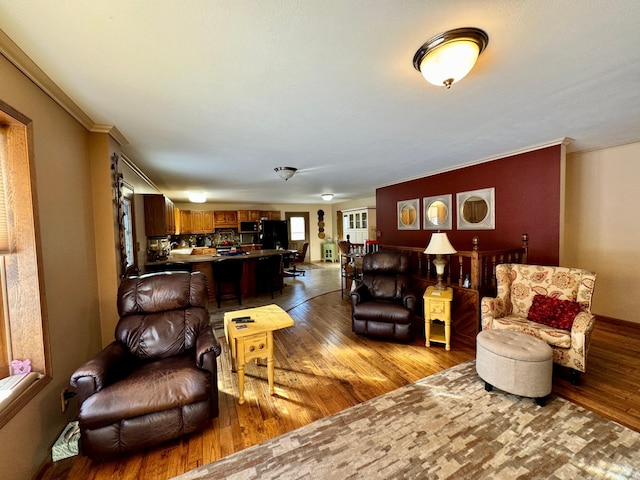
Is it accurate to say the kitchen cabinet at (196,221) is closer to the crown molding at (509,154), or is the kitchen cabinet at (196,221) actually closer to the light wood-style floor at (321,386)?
the light wood-style floor at (321,386)

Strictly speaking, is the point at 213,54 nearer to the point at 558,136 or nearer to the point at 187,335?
the point at 187,335

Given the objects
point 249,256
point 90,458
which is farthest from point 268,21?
point 249,256

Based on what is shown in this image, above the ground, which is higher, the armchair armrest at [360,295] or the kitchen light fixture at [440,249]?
the kitchen light fixture at [440,249]

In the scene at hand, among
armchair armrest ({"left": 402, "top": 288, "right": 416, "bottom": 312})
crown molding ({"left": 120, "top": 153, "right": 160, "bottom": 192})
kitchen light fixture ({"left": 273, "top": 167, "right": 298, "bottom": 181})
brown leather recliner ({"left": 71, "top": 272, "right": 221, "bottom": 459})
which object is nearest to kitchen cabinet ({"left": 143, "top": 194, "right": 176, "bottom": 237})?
crown molding ({"left": 120, "top": 153, "right": 160, "bottom": 192})

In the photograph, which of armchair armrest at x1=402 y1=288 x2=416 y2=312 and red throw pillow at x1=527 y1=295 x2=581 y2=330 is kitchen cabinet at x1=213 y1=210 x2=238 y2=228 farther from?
red throw pillow at x1=527 y1=295 x2=581 y2=330

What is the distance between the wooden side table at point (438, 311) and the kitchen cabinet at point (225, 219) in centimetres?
742

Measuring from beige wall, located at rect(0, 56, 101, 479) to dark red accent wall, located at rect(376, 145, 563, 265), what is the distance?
197 inches

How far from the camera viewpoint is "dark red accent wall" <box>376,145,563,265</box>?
10.8 feet

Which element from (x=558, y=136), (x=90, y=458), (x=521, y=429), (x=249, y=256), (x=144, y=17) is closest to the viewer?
(x=144, y=17)

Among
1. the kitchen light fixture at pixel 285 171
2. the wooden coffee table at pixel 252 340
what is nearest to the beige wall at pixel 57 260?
the wooden coffee table at pixel 252 340

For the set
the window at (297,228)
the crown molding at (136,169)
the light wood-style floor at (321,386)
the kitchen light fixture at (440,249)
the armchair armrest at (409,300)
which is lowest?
the light wood-style floor at (321,386)

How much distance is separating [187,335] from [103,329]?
111 cm

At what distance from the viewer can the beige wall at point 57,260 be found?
4.80ft

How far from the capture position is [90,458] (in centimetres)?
161
